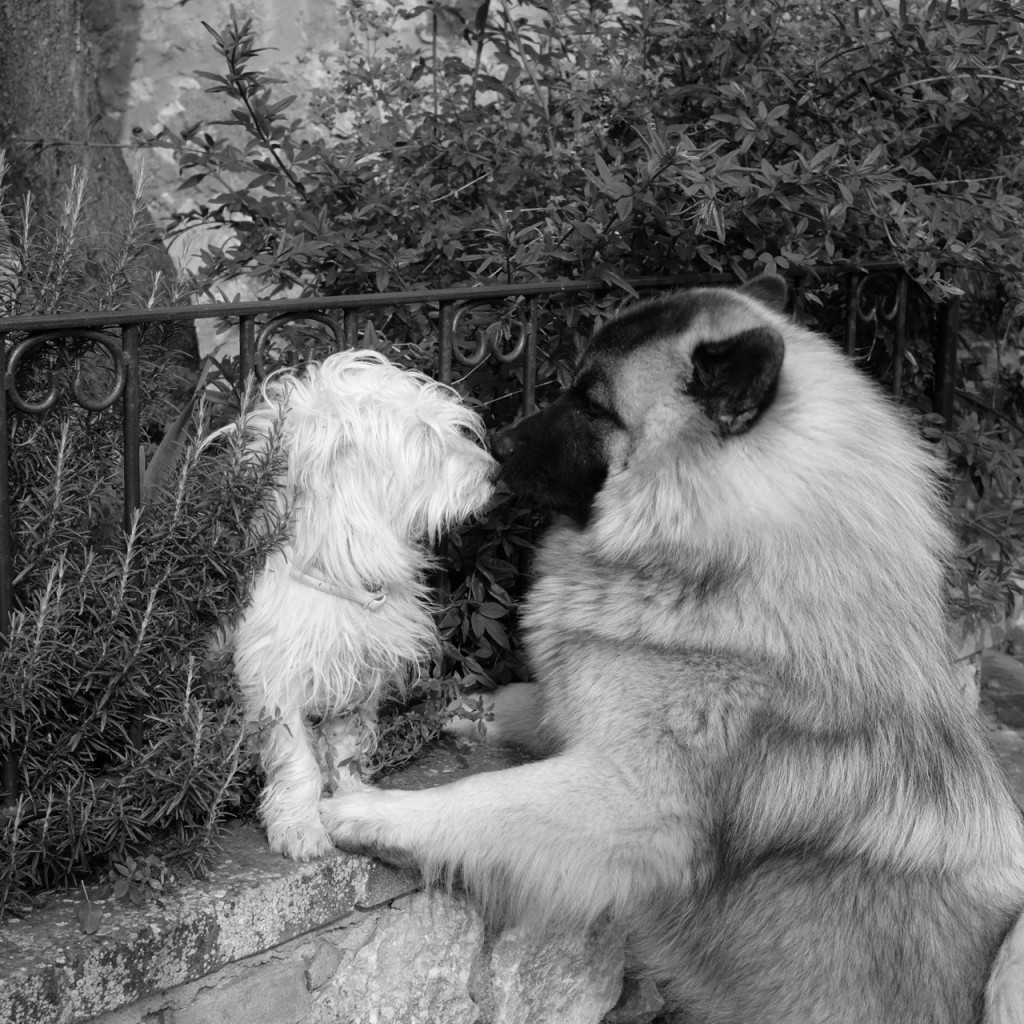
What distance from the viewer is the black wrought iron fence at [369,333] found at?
2314 mm

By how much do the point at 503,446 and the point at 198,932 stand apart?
4.38 feet

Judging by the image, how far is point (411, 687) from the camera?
3016 millimetres

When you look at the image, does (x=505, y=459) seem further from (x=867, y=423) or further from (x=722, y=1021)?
(x=722, y=1021)

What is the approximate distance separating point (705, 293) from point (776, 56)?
157 cm

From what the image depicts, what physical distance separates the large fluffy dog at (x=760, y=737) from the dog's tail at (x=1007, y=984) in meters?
0.05

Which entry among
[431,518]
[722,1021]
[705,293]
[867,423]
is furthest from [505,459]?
[722,1021]

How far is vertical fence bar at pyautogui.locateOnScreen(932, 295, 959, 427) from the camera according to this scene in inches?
181

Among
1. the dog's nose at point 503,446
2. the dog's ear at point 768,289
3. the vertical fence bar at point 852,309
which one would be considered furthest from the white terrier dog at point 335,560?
the vertical fence bar at point 852,309

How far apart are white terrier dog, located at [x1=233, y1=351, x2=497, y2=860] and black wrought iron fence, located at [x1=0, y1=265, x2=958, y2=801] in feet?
0.74

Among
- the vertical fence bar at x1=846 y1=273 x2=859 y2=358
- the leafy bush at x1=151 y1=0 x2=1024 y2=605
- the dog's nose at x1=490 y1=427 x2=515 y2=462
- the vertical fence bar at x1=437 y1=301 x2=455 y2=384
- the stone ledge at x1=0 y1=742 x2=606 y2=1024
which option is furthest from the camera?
the vertical fence bar at x1=846 y1=273 x2=859 y2=358

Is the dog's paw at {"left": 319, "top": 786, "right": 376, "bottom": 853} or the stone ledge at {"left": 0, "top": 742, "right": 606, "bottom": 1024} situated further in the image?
the dog's paw at {"left": 319, "top": 786, "right": 376, "bottom": 853}

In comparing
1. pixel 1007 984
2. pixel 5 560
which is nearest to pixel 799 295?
pixel 1007 984

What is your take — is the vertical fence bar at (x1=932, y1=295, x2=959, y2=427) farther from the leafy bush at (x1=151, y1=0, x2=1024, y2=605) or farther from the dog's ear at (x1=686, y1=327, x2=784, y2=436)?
the dog's ear at (x1=686, y1=327, x2=784, y2=436)

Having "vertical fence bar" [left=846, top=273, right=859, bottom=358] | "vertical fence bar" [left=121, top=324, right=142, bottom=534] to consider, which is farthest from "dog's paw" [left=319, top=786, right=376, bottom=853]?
"vertical fence bar" [left=846, top=273, right=859, bottom=358]
